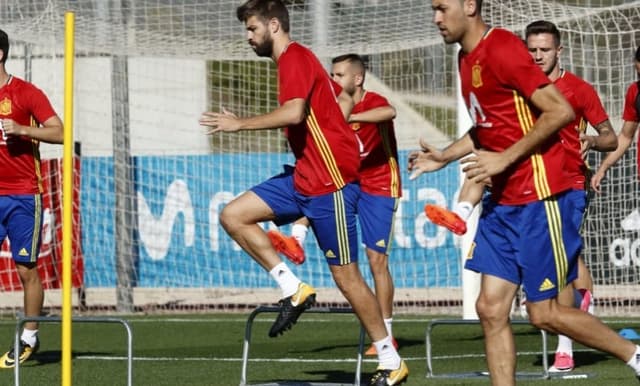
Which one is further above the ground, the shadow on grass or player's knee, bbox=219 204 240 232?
player's knee, bbox=219 204 240 232

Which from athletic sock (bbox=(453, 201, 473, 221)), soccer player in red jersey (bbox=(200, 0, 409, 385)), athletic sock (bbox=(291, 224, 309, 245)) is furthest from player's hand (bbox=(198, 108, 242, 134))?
athletic sock (bbox=(291, 224, 309, 245))

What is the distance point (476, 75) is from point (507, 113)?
0.80 ft

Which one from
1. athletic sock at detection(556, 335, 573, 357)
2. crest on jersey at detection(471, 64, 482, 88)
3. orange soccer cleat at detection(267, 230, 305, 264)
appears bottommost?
athletic sock at detection(556, 335, 573, 357)

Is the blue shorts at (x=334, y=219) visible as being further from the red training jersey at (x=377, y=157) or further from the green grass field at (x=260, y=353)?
the red training jersey at (x=377, y=157)

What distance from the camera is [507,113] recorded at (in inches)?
271

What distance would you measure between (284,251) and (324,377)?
3.20 feet

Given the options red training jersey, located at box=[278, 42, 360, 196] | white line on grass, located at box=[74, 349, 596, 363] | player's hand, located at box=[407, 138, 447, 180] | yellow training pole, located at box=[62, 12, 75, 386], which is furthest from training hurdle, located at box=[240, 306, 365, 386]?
yellow training pole, located at box=[62, 12, 75, 386]

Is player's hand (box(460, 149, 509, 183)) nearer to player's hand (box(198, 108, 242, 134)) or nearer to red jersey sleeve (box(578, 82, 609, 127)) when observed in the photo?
player's hand (box(198, 108, 242, 134))

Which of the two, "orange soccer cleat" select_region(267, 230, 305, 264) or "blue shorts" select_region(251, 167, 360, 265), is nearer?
"blue shorts" select_region(251, 167, 360, 265)

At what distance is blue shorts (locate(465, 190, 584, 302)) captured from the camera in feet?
22.7

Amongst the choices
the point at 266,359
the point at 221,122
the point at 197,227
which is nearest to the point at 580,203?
the point at 221,122

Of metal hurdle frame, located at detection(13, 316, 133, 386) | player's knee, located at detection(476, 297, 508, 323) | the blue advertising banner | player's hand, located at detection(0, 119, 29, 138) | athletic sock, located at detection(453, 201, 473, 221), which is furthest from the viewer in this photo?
the blue advertising banner


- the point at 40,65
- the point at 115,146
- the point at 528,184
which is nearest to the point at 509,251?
the point at 528,184

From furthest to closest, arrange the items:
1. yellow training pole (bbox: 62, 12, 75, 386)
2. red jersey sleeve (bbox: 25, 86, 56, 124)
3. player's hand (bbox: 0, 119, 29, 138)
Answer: red jersey sleeve (bbox: 25, 86, 56, 124) → player's hand (bbox: 0, 119, 29, 138) → yellow training pole (bbox: 62, 12, 75, 386)
